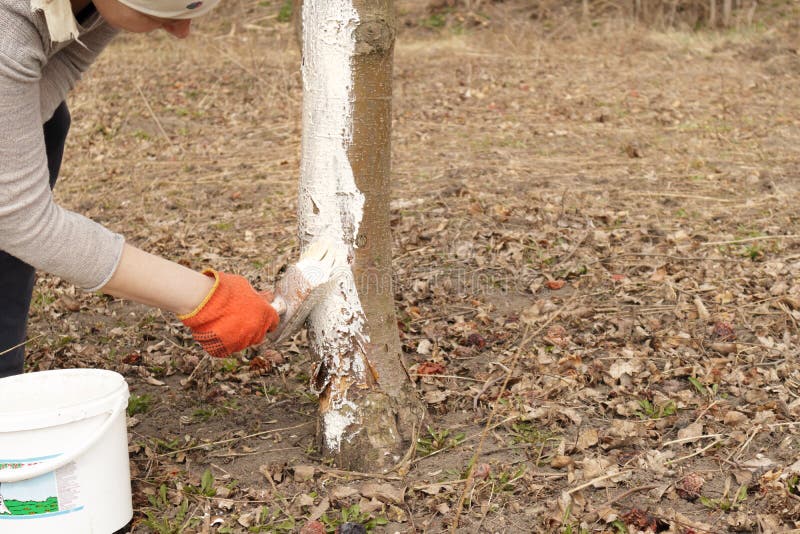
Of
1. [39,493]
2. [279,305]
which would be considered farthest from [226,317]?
[39,493]

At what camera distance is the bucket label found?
2105 millimetres

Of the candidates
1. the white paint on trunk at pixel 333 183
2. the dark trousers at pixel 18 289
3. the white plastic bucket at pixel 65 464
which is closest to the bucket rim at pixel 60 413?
the white plastic bucket at pixel 65 464

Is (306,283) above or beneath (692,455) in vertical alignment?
above

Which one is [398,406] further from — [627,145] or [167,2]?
[627,145]

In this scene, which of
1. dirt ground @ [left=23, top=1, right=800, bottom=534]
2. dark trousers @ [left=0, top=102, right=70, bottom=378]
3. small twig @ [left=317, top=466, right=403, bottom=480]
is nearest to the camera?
dirt ground @ [left=23, top=1, right=800, bottom=534]

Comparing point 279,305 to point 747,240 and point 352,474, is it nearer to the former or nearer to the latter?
point 352,474

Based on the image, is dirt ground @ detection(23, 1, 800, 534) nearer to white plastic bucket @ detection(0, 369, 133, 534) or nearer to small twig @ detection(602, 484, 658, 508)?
small twig @ detection(602, 484, 658, 508)

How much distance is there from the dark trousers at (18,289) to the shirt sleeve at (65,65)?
294 mm

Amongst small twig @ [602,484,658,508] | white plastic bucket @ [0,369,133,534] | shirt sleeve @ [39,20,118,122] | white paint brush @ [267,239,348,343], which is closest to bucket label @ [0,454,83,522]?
white plastic bucket @ [0,369,133,534]

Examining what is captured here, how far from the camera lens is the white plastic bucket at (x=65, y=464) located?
208 centimetres

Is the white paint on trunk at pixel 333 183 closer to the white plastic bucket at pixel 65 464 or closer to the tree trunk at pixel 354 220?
the tree trunk at pixel 354 220

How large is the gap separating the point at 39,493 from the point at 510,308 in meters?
2.09

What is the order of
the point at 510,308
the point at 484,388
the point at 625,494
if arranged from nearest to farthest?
1. the point at 625,494
2. the point at 484,388
3. the point at 510,308

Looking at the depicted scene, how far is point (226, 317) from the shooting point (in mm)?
2205
